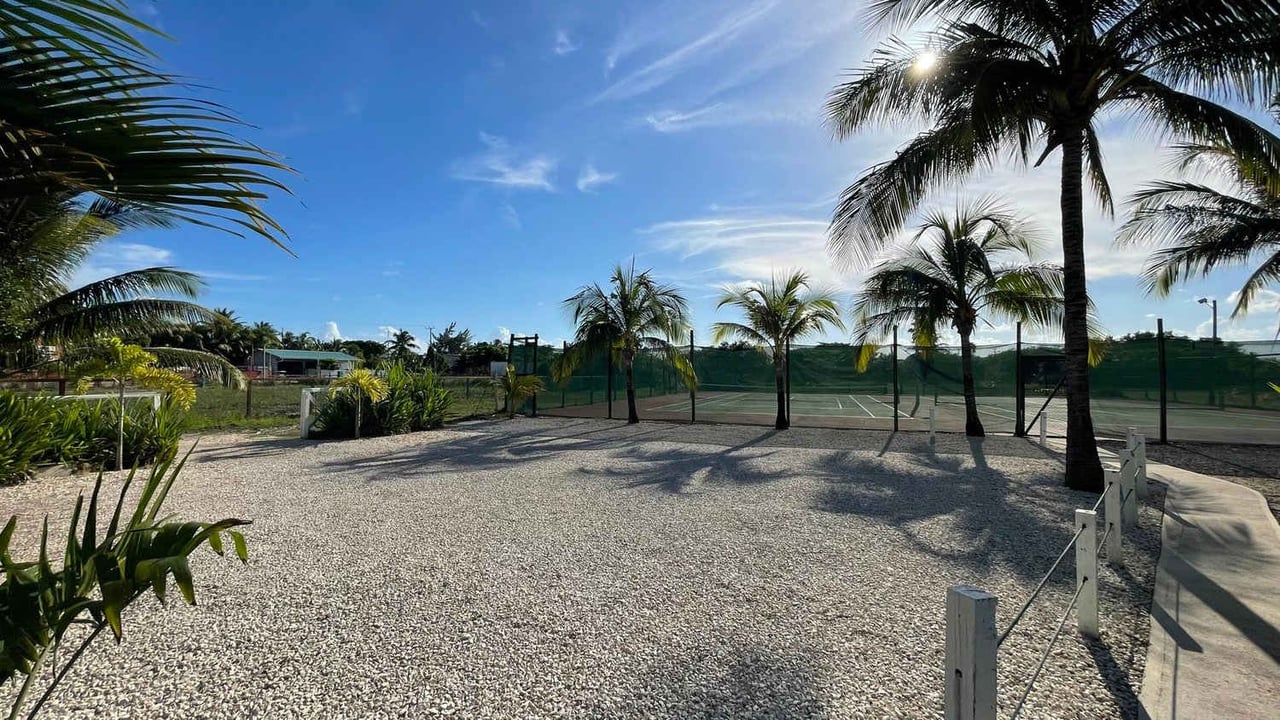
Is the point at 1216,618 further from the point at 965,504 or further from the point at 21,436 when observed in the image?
the point at 21,436

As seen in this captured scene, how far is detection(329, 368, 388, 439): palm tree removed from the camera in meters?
10.4

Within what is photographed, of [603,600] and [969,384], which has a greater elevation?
[969,384]

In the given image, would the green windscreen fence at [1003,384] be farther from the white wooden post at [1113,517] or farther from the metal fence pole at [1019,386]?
the white wooden post at [1113,517]

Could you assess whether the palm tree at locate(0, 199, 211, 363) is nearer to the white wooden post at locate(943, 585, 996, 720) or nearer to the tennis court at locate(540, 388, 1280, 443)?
the white wooden post at locate(943, 585, 996, 720)

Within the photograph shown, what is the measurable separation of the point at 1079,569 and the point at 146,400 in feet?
38.0

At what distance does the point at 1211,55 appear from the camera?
578cm

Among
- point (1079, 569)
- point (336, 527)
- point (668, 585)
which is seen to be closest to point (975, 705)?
point (1079, 569)

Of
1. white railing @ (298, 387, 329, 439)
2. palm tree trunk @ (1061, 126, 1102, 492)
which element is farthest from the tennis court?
white railing @ (298, 387, 329, 439)

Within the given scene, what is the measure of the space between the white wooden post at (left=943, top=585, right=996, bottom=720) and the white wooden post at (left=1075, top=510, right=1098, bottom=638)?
5.72 feet

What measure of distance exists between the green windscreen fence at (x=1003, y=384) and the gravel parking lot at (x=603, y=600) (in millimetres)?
5699

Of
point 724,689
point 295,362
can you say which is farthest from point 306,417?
point 295,362

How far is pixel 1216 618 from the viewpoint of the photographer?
3111 millimetres

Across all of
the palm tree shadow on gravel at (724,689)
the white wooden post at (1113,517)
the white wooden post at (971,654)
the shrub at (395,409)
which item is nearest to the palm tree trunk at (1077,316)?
the white wooden post at (1113,517)

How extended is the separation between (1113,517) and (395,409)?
11.5 metres
